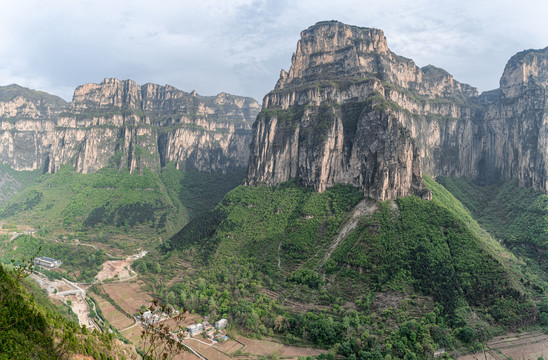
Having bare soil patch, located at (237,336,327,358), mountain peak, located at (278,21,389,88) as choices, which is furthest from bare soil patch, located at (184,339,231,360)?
mountain peak, located at (278,21,389,88)

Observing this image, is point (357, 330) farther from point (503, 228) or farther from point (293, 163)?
point (503, 228)

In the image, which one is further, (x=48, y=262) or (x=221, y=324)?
(x=48, y=262)

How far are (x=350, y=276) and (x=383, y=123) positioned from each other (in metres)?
41.4

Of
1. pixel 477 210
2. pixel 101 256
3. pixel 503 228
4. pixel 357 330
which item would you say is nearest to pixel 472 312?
pixel 357 330

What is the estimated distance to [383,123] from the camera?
284ft

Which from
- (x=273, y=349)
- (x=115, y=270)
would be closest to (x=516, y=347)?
(x=273, y=349)

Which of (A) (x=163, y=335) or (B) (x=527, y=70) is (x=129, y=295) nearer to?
(A) (x=163, y=335)

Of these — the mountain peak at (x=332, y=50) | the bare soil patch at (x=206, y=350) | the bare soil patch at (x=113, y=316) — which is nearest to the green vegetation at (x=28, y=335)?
the bare soil patch at (x=206, y=350)

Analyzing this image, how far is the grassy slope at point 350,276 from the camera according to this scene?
175ft

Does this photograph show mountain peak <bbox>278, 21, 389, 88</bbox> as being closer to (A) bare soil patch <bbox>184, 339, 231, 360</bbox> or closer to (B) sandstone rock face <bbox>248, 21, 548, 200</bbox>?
(B) sandstone rock face <bbox>248, 21, 548, 200</bbox>

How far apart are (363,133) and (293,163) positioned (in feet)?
81.9

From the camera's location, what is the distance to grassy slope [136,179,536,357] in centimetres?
5344

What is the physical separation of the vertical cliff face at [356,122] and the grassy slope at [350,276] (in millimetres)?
8387

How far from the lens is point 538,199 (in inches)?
3991
